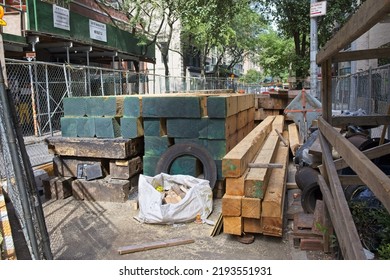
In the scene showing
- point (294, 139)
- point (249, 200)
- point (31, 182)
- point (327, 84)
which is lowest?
point (249, 200)

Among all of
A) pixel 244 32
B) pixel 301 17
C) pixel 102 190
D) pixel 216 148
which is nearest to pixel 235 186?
pixel 216 148

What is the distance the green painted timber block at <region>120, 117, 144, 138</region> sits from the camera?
6.50 m

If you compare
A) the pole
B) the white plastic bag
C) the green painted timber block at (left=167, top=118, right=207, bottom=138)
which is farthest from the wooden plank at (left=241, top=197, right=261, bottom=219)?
the pole

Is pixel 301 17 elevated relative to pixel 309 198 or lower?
elevated

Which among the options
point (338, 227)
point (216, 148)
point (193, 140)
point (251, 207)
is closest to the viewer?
point (338, 227)

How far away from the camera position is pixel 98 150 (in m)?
6.48

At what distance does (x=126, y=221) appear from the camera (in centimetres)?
548

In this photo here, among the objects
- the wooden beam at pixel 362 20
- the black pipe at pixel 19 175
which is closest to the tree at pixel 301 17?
the wooden beam at pixel 362 20

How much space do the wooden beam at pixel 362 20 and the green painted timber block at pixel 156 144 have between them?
3.86 metres

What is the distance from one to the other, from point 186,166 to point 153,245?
197cm

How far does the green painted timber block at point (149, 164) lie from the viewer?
21.5 ft

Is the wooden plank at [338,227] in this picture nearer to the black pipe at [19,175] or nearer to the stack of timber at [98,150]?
the black pipe at [19,175]

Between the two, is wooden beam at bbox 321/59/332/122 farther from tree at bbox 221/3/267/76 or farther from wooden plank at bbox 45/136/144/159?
tree at bbox 221/3/267/76

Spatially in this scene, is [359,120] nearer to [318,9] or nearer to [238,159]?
[238,159]
